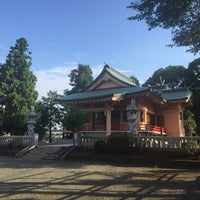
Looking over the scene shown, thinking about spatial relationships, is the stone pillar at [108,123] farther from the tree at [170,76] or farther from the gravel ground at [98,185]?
the tree at [170,76]

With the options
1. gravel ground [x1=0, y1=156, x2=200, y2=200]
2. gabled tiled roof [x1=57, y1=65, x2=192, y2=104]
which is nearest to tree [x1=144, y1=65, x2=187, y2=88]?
gabled tiled roof [x1=57, y1=65, x2=192, y2=104]

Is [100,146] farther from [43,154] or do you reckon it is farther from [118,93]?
[118,93]

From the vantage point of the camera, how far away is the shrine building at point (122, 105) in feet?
75.7

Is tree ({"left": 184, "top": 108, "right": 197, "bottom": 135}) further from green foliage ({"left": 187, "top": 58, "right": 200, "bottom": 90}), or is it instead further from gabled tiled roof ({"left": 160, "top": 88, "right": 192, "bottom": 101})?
green foliage ({"left": 187, "top": 58, "right": 200, "bottom": 90})

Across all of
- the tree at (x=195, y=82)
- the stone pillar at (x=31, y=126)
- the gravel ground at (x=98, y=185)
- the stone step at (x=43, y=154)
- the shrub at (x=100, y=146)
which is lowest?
the gravel ground at (x=98, y=185)

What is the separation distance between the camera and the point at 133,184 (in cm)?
876

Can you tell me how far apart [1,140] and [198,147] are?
1518 cm

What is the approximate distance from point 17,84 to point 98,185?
1184 inches

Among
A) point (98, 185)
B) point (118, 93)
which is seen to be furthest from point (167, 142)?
point (118, 93)

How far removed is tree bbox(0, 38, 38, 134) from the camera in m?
31.8

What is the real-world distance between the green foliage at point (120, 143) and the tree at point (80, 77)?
27803 millimetres

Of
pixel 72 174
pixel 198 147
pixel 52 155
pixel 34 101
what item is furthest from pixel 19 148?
pixel 34 101

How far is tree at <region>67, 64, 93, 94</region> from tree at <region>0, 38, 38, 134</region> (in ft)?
22.2

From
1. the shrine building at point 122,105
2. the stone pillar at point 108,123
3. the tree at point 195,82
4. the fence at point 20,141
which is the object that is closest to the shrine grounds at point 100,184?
the fence at point 20,141
